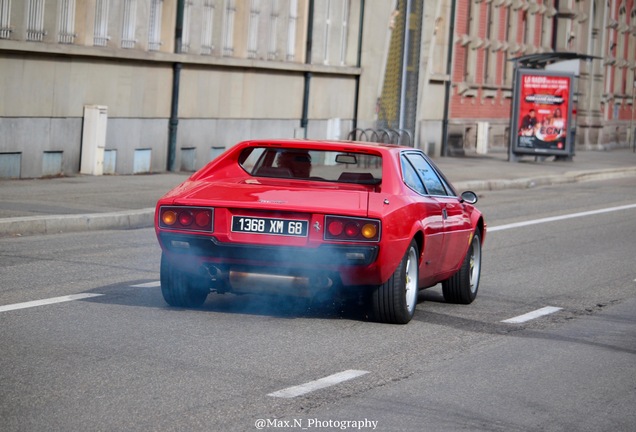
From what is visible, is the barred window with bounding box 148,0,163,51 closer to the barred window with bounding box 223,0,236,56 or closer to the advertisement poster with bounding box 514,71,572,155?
the barred window with bounding box 223,0,236,56

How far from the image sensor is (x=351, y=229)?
9.24m

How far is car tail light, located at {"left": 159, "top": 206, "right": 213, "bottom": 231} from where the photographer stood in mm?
9398

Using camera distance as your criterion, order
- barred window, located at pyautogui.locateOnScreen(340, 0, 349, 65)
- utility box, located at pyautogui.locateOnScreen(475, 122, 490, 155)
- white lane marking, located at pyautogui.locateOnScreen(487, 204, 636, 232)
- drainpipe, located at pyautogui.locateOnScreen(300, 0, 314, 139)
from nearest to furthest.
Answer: white lane marking, located at pyautogui.locateOnScreen(487, 204, 636, 232)
drainpipe, located at pyautogui.locateOnScreen(300, 0, 314, 139)
barred window, located at pyautogui.locateOnScreen(340, 0, 349, 65)
utility box, located at pyautogui.locateOnScreen(475, 122, 490, 155)

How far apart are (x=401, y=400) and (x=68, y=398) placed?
1719 millimetres

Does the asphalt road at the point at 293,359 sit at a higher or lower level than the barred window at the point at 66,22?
lower

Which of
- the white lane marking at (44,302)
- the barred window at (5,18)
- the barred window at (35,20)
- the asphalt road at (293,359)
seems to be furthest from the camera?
the barred window at (35,20)

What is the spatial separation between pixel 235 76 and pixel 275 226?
20.1 meters

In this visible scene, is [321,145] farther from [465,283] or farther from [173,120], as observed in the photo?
[173,120]

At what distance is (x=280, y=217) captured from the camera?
365 inches

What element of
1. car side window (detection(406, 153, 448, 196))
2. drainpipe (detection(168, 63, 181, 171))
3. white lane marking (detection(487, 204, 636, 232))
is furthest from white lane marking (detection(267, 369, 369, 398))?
drainpipe (detection(168, 63, 181, 171))

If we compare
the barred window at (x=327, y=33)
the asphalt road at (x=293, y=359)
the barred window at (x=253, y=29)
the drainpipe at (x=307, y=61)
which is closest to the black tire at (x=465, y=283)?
the asphalt road at (x=293, y=359)

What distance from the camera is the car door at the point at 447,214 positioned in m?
10.8

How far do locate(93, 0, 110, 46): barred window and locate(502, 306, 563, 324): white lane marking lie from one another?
14672mm

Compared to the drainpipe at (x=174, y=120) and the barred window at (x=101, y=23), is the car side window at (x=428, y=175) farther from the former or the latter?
the drainpipe at (x=174, y=120)
